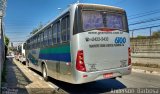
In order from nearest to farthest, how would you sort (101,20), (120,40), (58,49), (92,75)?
(92,75)
(101,20)
(120,40)
(58,49)

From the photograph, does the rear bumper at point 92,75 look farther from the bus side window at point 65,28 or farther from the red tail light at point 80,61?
the bus side window at point 65,28

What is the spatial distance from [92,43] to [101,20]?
94 centimetres

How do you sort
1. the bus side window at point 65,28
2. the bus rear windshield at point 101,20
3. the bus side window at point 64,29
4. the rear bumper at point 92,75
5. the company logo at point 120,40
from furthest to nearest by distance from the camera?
the bus side window at point 64,29 < the company logo at point 120,40 < the bus side window at point 65,28 < the bus rear windshield at point 101,20 < the rear bumper at point 92,75

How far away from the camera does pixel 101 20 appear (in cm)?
920

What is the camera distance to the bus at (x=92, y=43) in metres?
8.69

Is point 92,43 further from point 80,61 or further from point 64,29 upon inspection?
point 64,29

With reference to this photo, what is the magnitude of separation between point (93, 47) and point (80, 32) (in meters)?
0.68

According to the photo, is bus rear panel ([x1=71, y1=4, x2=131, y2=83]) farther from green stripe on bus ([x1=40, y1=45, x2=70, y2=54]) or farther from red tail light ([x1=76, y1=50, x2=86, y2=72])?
green stripe on bus ([x1=40, y1=45, x2=70, y2=54])

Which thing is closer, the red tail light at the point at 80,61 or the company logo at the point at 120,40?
the red tail light at the point at 80,61

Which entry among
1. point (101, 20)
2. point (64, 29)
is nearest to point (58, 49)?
point (64, 29)

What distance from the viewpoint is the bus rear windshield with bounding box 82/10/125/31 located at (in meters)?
8.90

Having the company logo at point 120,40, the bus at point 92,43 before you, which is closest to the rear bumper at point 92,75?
the bus at point 92,43

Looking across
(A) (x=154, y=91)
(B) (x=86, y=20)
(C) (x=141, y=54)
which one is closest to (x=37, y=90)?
(B) (x=86, y=20)

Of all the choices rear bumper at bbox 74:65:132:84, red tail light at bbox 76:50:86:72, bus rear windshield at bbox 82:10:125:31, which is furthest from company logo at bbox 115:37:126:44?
red tail light at bbox 76:50:86:72
